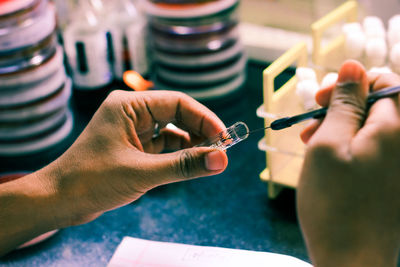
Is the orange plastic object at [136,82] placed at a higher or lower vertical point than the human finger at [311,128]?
lower

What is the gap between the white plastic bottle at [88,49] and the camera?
1.20 m

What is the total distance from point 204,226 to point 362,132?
0.47m

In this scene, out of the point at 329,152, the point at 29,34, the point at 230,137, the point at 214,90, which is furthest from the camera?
the point at 214,90

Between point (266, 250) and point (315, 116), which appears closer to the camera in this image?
point (315, 116)

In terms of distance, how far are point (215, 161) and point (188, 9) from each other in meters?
0.57

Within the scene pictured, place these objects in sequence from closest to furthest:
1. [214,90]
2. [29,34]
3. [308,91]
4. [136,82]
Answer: [308,91] < [29,34] < [136,82] < [214,90]

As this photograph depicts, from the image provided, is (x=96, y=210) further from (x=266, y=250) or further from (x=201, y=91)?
(x=201, y=91)

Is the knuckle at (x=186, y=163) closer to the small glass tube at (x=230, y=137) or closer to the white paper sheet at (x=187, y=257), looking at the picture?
the small glass tube at (x=230, y=137)

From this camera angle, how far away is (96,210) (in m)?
0.79

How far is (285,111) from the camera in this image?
37.3 inches

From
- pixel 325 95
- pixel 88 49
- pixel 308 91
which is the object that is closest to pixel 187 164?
pixel 325 95

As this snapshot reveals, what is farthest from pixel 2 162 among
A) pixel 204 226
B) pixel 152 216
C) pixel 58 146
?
→ pixel 204 226

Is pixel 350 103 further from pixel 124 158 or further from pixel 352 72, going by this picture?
pixel 124 158

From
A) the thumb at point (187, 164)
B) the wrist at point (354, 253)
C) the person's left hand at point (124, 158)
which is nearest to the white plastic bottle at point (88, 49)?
the person's left hand at point (124, 158)
